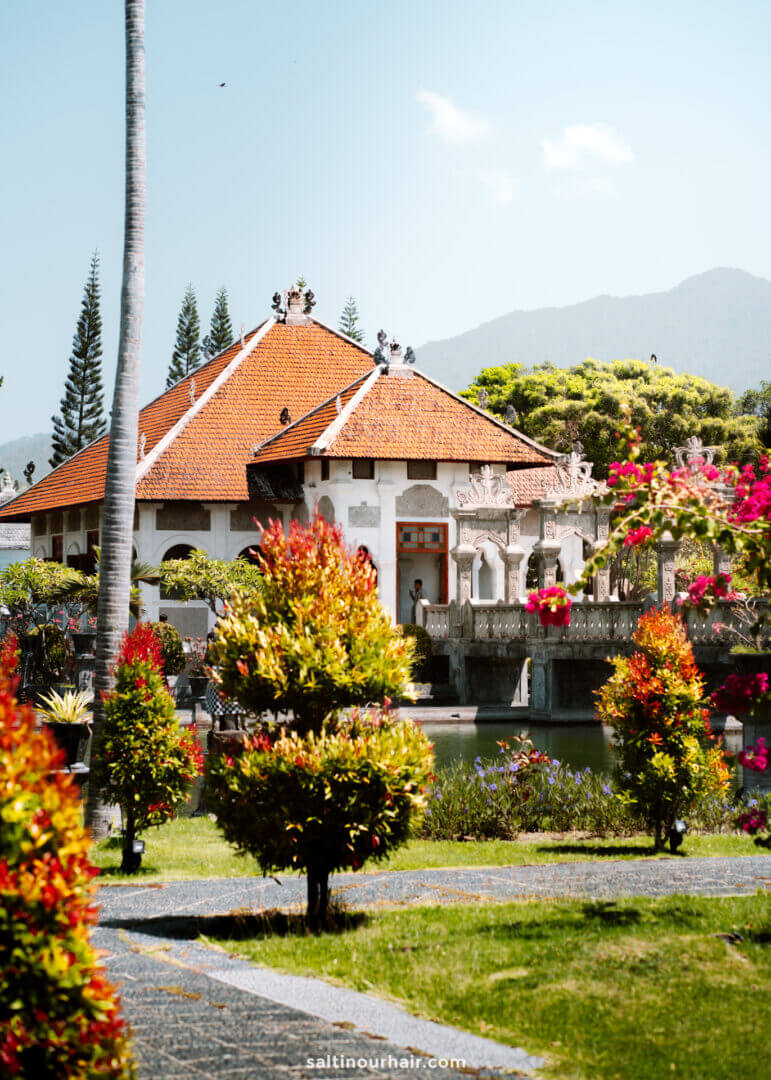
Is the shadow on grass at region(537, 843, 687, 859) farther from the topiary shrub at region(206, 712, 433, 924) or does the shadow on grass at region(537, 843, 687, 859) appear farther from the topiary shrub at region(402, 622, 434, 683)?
the topiary shrub at region(402, 622, 434, 683)

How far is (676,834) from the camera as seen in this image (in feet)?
40.2

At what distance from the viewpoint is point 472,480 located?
120ft

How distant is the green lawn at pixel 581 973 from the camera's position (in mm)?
5645

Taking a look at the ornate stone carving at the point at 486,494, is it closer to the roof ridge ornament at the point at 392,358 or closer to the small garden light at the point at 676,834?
the roof ridge ornament at the point at 392,358

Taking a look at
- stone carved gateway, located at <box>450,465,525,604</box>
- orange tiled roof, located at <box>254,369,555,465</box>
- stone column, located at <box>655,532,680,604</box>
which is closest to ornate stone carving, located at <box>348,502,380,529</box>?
orange tiled roof, located at <box>254,369,555,465</box>

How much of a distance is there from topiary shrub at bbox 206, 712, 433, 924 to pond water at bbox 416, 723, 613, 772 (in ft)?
44.2

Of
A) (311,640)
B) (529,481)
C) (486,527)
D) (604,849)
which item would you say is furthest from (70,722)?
(529,481)

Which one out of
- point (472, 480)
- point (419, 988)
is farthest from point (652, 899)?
point (472, 480)

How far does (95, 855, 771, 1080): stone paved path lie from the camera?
532cm

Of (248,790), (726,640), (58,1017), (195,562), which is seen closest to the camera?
(58,1017)

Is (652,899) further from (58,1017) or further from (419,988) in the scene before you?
(58,1017)

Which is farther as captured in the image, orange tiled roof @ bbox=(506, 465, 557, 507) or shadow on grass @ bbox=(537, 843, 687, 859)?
orange tiled roof @ bbox=(506, 465, 557, 507)

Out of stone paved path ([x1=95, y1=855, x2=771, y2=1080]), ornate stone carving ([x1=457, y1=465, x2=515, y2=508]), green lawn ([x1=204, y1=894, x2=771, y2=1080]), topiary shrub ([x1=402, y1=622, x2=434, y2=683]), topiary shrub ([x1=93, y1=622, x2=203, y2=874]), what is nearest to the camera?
stone paved path ([x1=95, y1=855, x2=771, y2=1080])

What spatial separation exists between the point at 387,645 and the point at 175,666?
85.1ft
